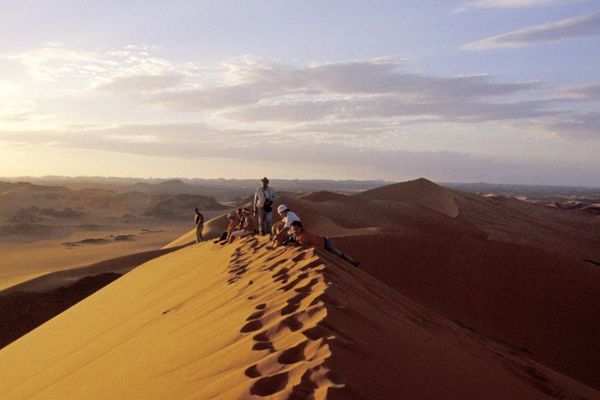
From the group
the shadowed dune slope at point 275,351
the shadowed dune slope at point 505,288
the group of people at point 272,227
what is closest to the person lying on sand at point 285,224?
the group of people at point 272,227

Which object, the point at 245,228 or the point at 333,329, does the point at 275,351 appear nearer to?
the point at 333,329

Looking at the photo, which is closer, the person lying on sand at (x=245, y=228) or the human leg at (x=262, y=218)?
the human leg at (x=262, y=218)

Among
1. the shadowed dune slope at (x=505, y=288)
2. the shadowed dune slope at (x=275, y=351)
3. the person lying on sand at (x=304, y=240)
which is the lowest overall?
the shadowed dune slope at (x=505, y=288)

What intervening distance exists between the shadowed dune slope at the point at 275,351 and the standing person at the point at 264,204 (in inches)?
115

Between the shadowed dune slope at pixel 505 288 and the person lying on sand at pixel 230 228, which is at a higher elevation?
the person lying on sand at pixel 230 228

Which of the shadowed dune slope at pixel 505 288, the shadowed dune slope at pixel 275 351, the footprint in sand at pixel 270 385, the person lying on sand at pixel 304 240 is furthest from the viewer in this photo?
the shadowed dune slope at pixel 505 288

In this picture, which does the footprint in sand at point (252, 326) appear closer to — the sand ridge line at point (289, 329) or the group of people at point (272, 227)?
the sand ridge line at point (289, 329)

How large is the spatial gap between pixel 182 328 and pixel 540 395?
10.8 ft

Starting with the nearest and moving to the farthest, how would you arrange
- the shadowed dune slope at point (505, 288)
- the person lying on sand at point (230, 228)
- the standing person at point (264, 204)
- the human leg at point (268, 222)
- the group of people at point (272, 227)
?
the group of people at point (272, 227), the shadowed dune slope at point (505, 288), the standing person at point (264, 204), the human leg at point (268, 222), the person lying on sand at point (230, 228)

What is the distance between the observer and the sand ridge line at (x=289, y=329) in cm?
319

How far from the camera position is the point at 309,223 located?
19.1 meters

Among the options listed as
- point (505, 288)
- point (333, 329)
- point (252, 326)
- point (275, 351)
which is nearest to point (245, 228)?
point (505, 288)

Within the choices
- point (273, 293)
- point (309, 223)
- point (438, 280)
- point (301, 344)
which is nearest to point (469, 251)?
point (438, 280)

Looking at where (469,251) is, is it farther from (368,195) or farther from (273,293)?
(368,195)
